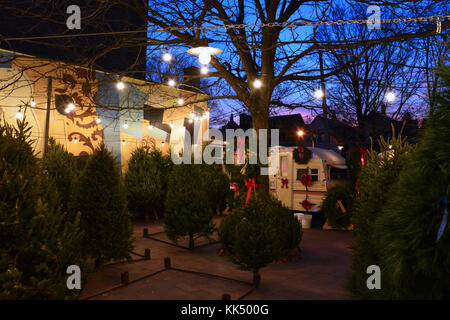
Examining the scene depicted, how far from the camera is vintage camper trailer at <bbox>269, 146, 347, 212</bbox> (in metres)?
12.1

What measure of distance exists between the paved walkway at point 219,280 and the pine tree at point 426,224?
3.93m

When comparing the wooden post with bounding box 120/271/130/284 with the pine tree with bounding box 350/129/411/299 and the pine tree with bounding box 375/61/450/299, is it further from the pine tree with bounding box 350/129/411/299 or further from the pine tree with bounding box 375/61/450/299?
the pine tree with bounding box 375/61/450/299

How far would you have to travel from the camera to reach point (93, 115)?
531 inches

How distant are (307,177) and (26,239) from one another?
1073 cm

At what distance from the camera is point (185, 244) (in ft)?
30.2

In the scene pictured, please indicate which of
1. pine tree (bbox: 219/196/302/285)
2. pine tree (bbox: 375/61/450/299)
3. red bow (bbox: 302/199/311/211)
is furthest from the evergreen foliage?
pine tree (bbox: 375/61/450/299)

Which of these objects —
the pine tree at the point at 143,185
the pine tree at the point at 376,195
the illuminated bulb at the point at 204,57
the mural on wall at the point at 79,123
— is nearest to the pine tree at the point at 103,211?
the illuminated bulb at the point at 204,57

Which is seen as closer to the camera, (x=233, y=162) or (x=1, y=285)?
(x=1, y=285)

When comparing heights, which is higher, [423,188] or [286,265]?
[423,188]

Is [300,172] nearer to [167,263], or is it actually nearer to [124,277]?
[167,263]

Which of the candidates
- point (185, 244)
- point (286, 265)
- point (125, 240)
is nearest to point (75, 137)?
point (185, 244)

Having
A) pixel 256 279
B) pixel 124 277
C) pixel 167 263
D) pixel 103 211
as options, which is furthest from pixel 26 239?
pixel 167 263
